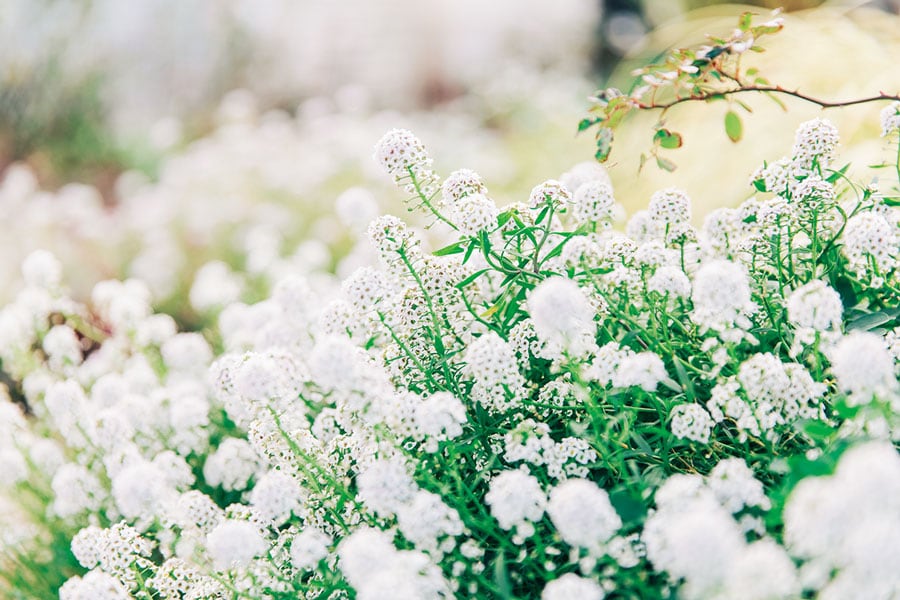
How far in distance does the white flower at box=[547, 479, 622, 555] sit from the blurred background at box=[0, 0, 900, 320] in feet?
3.45

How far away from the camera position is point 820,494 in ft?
3.79

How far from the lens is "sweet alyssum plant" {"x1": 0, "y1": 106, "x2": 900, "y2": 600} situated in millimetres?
1344

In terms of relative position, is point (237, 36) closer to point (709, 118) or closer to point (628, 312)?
point (709, 118)

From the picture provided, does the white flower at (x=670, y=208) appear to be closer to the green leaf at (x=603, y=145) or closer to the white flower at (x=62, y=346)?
the green leaf at (x=603, y=145)

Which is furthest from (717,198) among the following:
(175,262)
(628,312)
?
(175,262)

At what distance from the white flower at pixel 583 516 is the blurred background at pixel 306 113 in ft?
3.45

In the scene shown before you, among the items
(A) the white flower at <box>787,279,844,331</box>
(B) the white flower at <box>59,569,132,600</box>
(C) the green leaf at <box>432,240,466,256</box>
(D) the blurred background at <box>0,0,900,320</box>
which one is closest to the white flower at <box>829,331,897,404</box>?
(A) the white flower at <box>787,279,844,331</box>

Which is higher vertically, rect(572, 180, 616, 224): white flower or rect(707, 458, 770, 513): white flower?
rect(572, 180, 616, 224): white flower

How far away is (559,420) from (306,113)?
267 inches

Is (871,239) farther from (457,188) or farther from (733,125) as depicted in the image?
(457,188)

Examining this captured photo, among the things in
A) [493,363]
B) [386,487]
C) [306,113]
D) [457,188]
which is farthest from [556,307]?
[306,113]

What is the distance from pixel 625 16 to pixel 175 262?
7.26 metres

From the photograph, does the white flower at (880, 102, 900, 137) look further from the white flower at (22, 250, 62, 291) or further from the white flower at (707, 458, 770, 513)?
the white flower at (22, 250, 62, 291)

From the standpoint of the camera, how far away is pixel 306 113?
826cm
